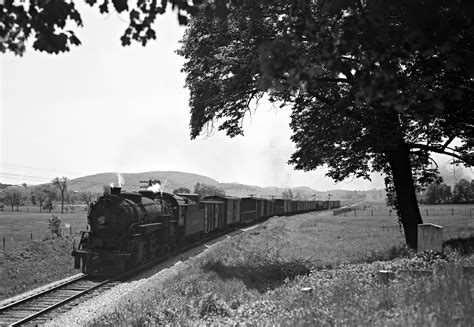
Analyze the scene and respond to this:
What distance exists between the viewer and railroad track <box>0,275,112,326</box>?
12.4 meters

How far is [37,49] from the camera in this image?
4.95 meters

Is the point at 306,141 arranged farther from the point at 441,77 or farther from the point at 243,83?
the point at 441,77

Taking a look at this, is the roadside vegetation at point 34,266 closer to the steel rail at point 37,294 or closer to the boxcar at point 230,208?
the steel rail at point 37,294

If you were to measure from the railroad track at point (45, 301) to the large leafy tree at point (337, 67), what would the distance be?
297 inches

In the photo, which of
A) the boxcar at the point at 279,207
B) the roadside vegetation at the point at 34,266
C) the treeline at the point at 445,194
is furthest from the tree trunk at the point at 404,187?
the treeline at the point at 445,194

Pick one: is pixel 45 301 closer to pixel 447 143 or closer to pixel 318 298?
pixel 318 298

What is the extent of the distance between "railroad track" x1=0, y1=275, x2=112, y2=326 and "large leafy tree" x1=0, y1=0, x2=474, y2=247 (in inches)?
297

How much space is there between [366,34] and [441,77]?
Answer: 32.8 ft

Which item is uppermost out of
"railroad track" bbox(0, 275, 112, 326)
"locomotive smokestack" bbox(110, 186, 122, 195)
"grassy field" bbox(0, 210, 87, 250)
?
"locomotive smokestack" bbox(110, 186, 122, 195)

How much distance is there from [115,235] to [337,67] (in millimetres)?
15839

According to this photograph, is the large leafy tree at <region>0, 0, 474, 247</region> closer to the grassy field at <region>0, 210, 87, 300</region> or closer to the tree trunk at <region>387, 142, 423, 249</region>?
the tree trunk at <region>387, 142, 423, 249</region>

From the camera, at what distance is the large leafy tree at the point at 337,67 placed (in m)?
4.97

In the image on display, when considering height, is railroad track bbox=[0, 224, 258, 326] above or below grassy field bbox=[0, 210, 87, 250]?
above

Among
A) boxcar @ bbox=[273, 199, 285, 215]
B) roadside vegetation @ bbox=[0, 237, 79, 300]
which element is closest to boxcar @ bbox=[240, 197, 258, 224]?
boxcar @ bbox=[273, 199, 285, 215]
